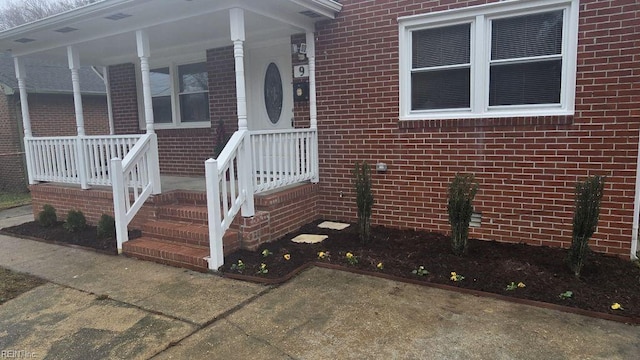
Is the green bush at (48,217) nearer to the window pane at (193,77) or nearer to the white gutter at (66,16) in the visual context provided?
the white gutter at (66,16)

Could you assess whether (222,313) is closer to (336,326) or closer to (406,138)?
(336,326)

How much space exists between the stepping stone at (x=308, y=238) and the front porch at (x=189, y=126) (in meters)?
0.29

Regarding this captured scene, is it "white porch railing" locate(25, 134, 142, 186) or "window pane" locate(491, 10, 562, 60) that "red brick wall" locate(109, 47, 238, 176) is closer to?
"white porch railing" locate(25, 134, 142, 186)

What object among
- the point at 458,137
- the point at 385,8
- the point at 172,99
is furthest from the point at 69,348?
the point at 172,99

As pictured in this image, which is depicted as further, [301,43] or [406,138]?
[301,43]

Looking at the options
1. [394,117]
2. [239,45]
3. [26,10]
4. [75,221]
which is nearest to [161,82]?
[75,221]

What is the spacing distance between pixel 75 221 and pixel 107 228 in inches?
29.4

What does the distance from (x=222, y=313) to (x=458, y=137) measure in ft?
11.0

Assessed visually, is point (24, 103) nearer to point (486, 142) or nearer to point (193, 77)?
point (193, 77)

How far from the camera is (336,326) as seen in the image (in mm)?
3236

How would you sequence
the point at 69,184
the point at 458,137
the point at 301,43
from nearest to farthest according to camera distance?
the point at 458,137 < the point at 301,43 < the point at 69,184

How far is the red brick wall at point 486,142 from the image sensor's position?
14.1 feet

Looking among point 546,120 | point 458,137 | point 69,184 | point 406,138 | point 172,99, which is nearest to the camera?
point 546,120

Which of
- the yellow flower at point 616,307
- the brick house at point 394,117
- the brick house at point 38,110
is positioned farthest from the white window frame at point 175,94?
the brick house at point 38,110
